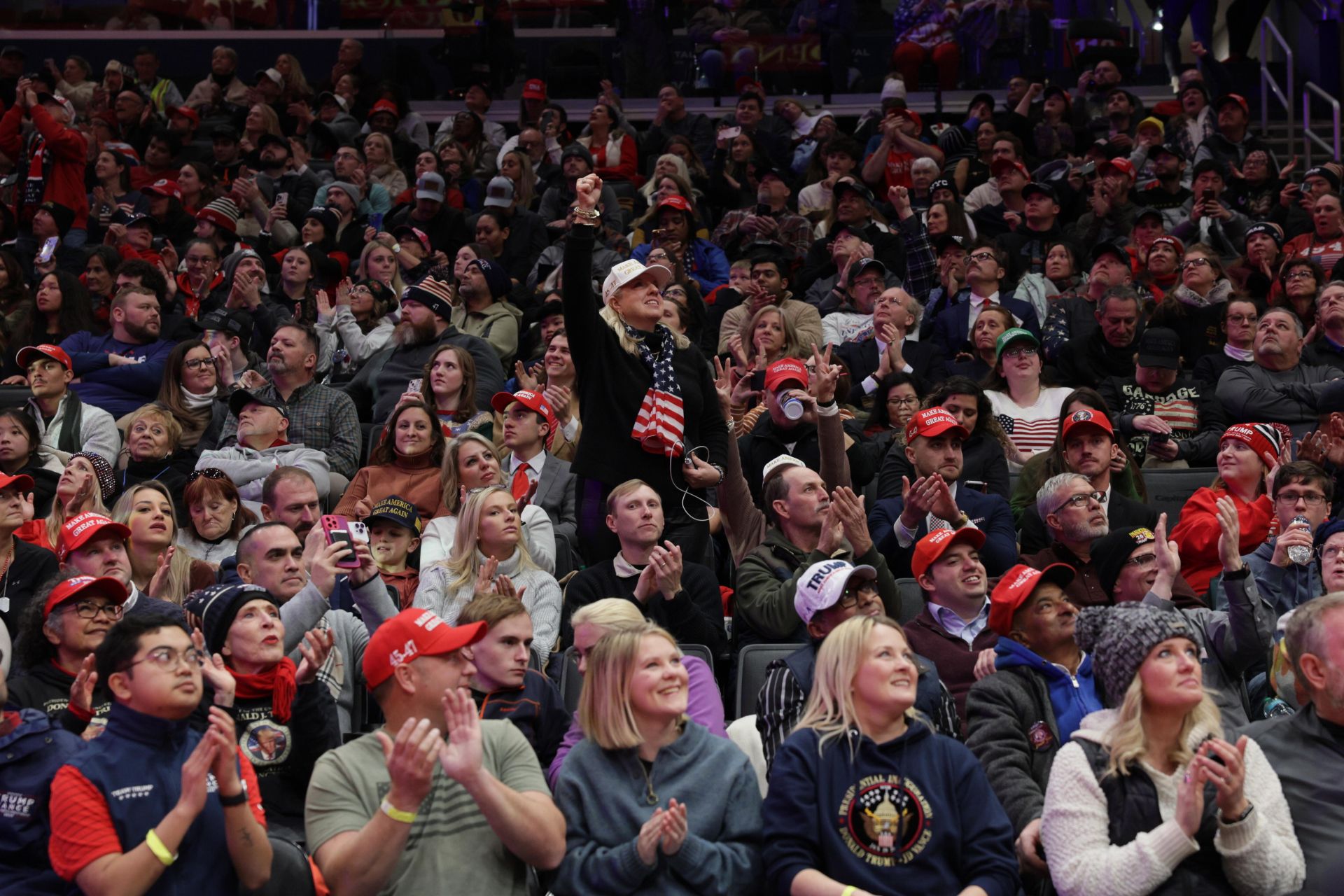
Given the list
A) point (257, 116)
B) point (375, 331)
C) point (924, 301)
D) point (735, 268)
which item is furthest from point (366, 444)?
point (257, 116)

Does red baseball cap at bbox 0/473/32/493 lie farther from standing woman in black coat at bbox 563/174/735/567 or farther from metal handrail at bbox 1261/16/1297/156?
metal handrail at bbox 1261/16/1297/156

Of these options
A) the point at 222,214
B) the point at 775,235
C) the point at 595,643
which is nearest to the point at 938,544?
the point at 595,643

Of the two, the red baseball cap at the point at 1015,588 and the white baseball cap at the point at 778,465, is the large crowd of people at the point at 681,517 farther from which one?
the white baseball cap at the point at 778,465

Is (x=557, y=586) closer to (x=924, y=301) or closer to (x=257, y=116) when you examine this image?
(x=924, y=301)

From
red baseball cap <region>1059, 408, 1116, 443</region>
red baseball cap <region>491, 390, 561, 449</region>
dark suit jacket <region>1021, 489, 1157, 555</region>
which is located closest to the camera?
dark suit jacket <region>1021, 489, 1157, 555</region>

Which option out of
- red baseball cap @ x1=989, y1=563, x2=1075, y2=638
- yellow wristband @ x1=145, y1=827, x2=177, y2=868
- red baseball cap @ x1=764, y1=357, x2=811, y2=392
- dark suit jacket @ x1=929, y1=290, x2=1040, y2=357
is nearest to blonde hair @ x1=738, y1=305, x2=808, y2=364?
red baseball cap @ x1=764, y1=357, x2=811, y2=392

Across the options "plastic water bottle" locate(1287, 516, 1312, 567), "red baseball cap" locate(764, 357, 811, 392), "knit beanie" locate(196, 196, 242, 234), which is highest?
"knit beanie" locate(196, 196, 242, 234)

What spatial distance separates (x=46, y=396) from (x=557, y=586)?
3.13 m

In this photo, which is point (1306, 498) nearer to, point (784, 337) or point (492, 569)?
point (784, 337)

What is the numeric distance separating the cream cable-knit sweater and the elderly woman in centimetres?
362

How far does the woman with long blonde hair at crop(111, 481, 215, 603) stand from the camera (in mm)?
5672

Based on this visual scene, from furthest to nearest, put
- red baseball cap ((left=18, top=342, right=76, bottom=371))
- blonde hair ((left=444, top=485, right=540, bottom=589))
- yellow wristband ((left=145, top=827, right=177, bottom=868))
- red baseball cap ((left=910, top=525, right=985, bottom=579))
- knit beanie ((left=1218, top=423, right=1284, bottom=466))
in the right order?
red baseball cap ((left=18, top=342, right=76, bottom=371)), knit beanie ((left=1218, top=423, right=1284, bottom=466)), blonde hair ((left=444, top=485, right=540, bottom=589)), red baseball cap ((left=910, top=525, right=985, bottom=579)), yellow wristband ((left=145, top=827, right=177, bottom=868))

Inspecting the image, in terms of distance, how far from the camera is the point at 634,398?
18.4 ft

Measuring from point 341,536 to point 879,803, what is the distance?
74.3 inches
